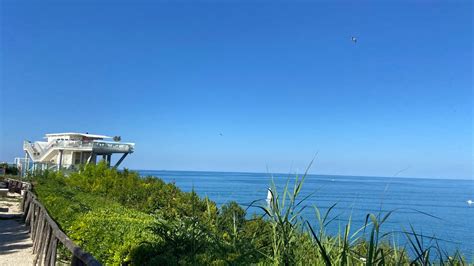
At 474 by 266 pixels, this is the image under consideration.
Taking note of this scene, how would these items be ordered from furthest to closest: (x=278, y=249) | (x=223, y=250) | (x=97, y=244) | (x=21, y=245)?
(x=21, y=245), (x=97, y=244), (x=223, y=250), (x=278, y=249)

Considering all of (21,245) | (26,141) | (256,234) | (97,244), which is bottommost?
(21,245)

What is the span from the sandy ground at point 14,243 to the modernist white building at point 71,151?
2191 cm

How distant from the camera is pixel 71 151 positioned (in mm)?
35969

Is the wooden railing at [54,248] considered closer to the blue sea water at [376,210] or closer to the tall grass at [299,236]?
the blue sea water at [376,210]

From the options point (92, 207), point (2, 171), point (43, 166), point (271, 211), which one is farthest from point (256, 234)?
point (2, 171)

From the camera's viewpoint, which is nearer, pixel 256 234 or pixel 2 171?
pixel 256 234

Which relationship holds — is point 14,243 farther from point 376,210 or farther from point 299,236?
point 299,236

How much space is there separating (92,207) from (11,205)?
1004cm

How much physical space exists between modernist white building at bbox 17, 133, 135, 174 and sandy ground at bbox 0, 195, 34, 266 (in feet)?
71.9

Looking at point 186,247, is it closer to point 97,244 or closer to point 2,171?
point 97,244

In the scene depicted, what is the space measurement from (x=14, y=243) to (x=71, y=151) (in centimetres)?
2856

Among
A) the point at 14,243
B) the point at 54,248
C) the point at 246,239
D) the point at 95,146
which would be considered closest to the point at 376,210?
the point at 246,239

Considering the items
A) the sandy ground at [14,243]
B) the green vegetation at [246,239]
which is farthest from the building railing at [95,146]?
the green vegetation at [246,239]

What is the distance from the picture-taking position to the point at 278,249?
9.51 feet
